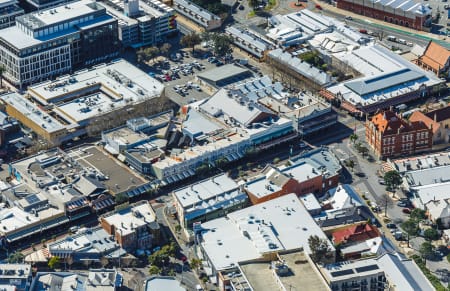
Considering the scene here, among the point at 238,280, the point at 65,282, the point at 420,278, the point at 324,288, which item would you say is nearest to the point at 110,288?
the point at 65,282

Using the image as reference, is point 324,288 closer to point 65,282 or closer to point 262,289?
point 262,289

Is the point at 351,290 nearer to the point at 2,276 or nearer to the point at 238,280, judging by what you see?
the point at 238,280

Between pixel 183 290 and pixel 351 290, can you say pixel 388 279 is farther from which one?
pixel 183 290

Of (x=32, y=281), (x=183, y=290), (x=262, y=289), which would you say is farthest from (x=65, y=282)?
(x=262, y=289)

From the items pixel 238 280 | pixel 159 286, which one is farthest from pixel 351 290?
pixel 159 286

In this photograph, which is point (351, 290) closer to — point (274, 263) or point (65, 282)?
point (274, 263)

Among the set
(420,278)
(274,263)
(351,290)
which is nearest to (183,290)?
(274,263)
